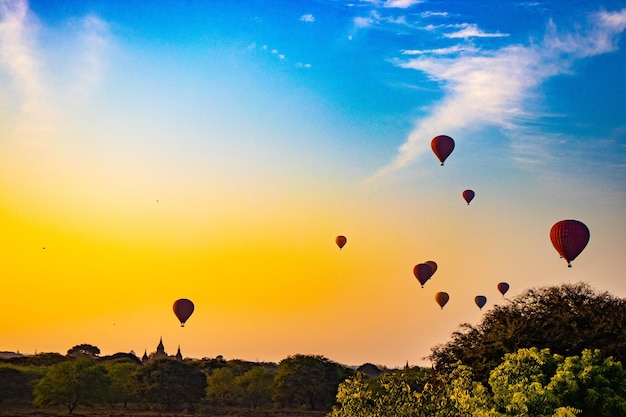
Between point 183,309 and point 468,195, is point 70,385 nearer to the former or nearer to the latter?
point 183,309

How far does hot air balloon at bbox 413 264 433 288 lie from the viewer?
8775 cm

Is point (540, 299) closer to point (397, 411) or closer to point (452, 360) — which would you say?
point (452, 360)

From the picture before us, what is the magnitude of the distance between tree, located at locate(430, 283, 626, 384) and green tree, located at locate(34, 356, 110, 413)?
63725mm

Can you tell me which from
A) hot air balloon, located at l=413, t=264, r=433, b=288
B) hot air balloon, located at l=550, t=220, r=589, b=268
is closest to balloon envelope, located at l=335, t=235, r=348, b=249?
hot air balloon, located at l=413, t=264, r=433, b=288

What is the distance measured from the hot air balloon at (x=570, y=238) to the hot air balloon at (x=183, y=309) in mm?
54063

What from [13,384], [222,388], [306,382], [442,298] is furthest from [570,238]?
[13,384]

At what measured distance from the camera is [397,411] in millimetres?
25469

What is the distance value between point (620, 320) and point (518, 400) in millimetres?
20002

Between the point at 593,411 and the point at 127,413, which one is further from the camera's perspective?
the point at 127,413

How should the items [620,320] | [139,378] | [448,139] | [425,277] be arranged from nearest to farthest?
[620,320] → [448,139] → [425,277] → [139,378]

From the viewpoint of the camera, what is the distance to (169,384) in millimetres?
103875

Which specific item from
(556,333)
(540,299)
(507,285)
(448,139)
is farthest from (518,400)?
(507,285)

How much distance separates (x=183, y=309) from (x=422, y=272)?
33717 mm

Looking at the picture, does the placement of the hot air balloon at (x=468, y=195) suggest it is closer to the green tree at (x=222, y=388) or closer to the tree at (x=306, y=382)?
the tree at (x=306, y=382)
